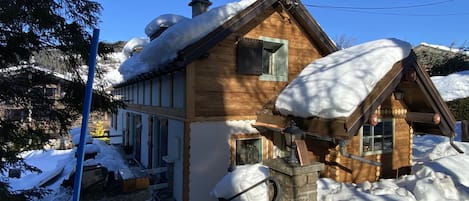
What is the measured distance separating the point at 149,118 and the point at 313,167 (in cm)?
836

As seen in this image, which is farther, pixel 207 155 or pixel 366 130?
pixel 366 130

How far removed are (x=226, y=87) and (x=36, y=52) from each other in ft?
15.9

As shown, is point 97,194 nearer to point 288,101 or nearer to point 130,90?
point 288,101

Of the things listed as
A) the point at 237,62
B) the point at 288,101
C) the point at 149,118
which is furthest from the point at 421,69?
the point at 149,118

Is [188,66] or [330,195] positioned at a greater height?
[188,66]

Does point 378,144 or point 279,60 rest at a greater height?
point 279,60

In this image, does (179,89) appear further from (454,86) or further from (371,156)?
(454,86)

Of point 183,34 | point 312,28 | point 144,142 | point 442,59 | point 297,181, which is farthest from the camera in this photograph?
point 442,59

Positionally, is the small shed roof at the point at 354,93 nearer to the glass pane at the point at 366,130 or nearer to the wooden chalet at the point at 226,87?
the wooden chalet at the point at 226,87

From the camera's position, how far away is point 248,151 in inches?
356

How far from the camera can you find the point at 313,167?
4660 millimetres

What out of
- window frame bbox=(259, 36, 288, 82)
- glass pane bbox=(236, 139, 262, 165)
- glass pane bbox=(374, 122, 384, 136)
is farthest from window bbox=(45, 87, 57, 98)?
glass pane bbox=(374, 122, 384, 136)

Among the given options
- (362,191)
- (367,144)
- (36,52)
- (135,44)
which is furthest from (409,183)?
(135,44)

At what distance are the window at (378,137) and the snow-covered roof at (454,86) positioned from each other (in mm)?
12043
